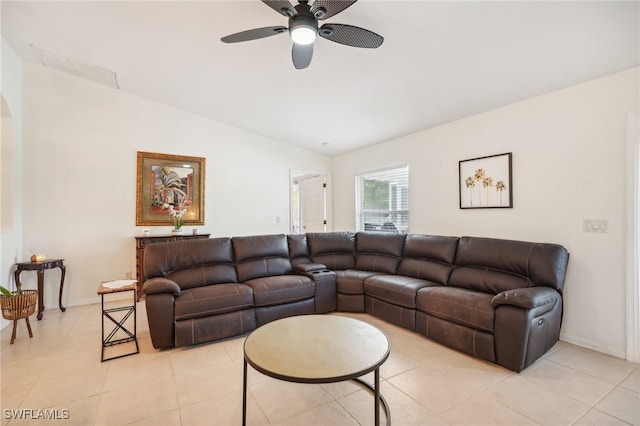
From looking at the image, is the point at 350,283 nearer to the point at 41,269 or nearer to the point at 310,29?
the point at 310,29

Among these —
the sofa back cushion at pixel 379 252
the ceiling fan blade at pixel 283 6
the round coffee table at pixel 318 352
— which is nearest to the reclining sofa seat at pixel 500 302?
the sofa back cushion at pixel 379 252

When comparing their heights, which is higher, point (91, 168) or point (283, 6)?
point (283, 6)

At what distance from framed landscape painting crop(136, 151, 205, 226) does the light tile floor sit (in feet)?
7.41

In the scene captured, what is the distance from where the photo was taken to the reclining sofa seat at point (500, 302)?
2299mm

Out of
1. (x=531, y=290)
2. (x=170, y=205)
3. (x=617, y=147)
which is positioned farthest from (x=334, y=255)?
(x=617, y=147)

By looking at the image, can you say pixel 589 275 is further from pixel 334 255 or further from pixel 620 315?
pixel 334 255

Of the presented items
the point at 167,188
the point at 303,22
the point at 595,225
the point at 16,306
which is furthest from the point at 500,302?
the point at 167,188

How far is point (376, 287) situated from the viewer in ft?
11.4

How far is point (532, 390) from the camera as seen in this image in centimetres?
208

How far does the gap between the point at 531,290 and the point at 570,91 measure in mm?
1954

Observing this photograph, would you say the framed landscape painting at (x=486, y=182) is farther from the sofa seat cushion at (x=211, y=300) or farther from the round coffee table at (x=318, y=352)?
the sofa seat cushion at (x=211, y=300)

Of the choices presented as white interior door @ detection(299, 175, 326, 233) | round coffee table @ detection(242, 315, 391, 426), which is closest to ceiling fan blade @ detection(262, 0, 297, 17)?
round coffee table @ detection(242, 315, 391, 426)

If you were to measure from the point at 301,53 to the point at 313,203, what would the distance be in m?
4.32

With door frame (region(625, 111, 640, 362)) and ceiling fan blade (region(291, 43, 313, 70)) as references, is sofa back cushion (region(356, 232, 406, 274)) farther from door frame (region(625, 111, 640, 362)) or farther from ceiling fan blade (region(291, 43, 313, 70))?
ceiling fan blade (region(291, 43, 313, 70))
